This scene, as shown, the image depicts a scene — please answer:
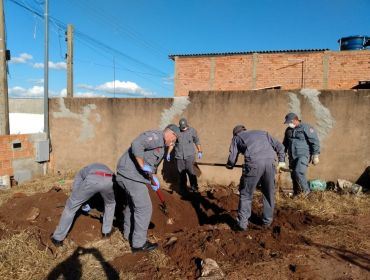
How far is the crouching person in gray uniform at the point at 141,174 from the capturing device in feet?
12.5

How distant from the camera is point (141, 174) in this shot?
12.8 ft

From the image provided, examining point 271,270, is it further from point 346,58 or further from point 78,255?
point 346,58

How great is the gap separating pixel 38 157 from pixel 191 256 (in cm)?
588

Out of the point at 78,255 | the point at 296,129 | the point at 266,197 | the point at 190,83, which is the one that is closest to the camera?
the point at 78,255

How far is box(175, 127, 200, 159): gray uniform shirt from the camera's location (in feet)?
Result: 21.6

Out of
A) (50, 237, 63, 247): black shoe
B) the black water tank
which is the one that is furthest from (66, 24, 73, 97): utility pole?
the black water tank

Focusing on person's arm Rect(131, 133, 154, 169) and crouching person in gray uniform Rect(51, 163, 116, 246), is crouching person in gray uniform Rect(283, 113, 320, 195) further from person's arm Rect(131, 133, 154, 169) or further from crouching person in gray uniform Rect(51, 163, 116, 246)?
crouching person in gray uniform Rect(51, 163, 116, 246)

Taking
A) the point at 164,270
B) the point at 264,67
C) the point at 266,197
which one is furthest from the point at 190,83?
the point at 164,270

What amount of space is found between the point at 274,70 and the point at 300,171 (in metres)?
9.95

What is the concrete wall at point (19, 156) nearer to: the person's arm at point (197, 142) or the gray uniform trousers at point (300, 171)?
the person's arm at point (197, 142)

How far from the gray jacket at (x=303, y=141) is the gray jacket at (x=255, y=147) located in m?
1.42

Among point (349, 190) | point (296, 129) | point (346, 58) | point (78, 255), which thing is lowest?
point (78, 255)

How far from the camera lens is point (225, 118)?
7.12 meters

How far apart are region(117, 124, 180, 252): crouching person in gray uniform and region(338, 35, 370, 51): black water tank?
45.1 feet
